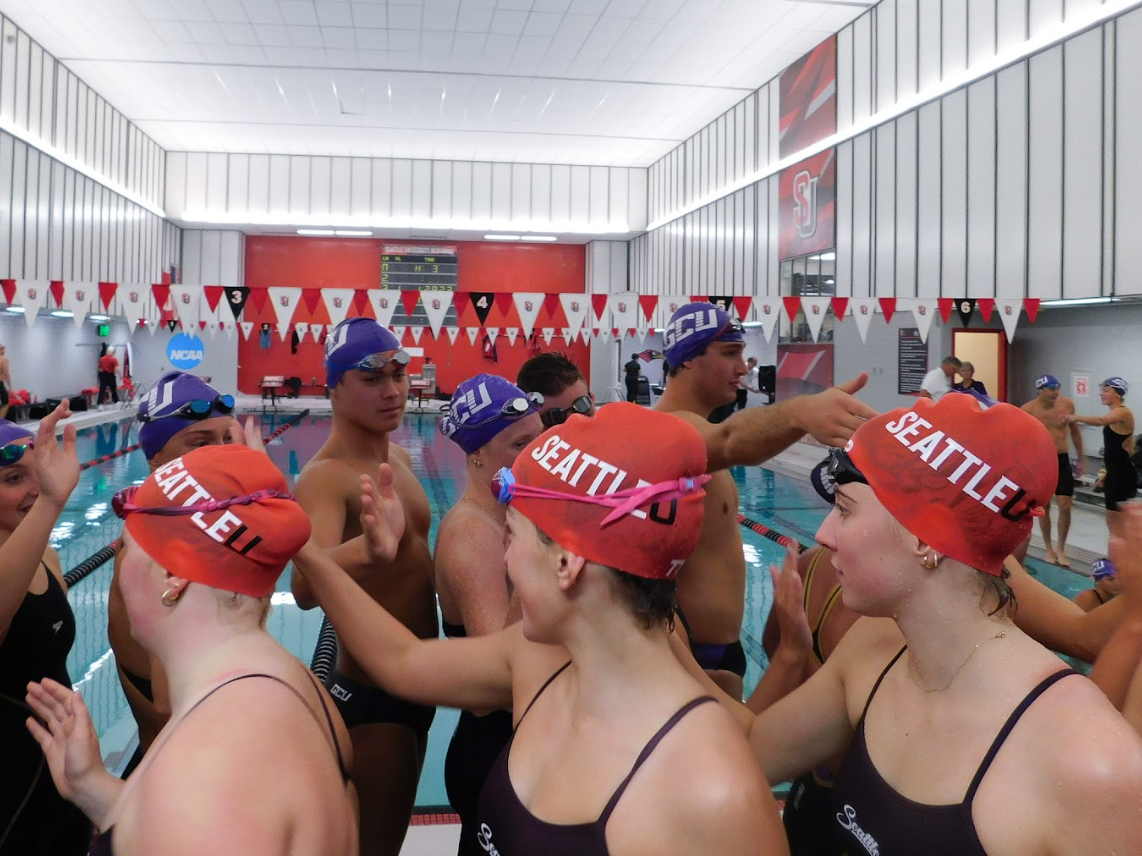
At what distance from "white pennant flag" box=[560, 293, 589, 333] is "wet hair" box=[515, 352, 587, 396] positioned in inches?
307

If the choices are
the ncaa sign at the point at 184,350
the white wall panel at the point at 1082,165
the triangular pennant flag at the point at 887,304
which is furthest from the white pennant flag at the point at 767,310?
the ncaa sign at the point at 184,350

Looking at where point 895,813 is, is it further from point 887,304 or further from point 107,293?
point 107,293

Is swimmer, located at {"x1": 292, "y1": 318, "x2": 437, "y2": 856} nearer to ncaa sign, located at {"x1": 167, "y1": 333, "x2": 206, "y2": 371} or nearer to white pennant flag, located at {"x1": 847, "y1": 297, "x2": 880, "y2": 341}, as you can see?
white pennant flag, located at {"x1": 847, "y1": 297, "x2": 880, "y2": 341}

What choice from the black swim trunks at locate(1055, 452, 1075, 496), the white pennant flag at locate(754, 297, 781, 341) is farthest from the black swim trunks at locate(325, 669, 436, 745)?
the white pennant flag at locate(754, 297, 781, 341)

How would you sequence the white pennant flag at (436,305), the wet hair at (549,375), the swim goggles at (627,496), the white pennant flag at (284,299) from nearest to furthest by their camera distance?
the swim goggles at (627,496) → the wet hair at (549,375) → the white pennant flag at (284,299) → the white pennant flag at (436,305)

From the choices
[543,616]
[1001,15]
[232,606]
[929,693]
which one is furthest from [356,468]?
[1001,15]

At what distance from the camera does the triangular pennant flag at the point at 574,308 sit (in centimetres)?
1155

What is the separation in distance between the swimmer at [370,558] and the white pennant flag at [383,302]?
25.1 feet

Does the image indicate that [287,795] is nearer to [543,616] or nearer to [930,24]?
[543,616]

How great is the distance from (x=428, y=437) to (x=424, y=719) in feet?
51.8

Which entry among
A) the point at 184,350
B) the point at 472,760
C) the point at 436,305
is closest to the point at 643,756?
the point at 472,760

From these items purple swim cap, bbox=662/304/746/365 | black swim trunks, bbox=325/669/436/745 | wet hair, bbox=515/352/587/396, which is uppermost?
purple swim cap, bbox=662/304/746/365

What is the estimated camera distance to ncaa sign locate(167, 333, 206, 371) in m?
25.4

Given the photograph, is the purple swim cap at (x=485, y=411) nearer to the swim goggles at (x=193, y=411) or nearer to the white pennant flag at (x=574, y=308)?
the swim goggles at (x=193, y=411)
